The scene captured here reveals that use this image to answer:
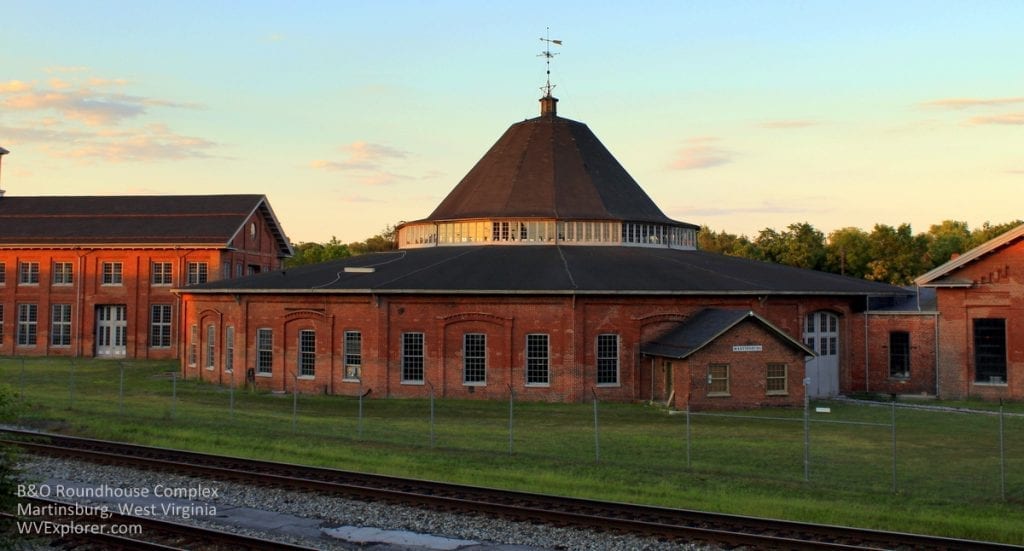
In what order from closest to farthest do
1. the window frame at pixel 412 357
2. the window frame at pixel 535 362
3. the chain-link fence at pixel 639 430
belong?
the chain-link fence at pixel 639 430
the window frame at pixel 535 362
the window frame at pixel 412 357

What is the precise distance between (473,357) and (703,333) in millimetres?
9038

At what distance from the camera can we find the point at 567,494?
1830 cm

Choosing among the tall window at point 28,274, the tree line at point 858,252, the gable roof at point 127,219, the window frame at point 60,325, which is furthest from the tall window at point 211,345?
the tree line at point 858,252

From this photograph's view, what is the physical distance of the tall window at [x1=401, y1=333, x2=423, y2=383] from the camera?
37.0m

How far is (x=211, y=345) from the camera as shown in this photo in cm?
4319

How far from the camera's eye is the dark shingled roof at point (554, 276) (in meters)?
36.1

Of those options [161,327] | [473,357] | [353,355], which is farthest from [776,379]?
[161,327]

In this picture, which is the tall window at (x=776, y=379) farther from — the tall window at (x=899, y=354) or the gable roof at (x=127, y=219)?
the gable roof at (x=127, y=219)

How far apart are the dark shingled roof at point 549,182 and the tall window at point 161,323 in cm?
2411

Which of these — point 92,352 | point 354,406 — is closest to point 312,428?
point 354,406

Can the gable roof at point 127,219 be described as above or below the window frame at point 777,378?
above

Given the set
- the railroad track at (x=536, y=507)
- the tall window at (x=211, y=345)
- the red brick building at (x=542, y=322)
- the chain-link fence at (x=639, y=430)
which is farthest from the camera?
the tall window at (x=211, y=345)

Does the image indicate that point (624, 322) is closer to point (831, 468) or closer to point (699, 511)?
point (831, 468)

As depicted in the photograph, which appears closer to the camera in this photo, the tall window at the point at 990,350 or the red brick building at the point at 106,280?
the tall window at the point at 990,350
